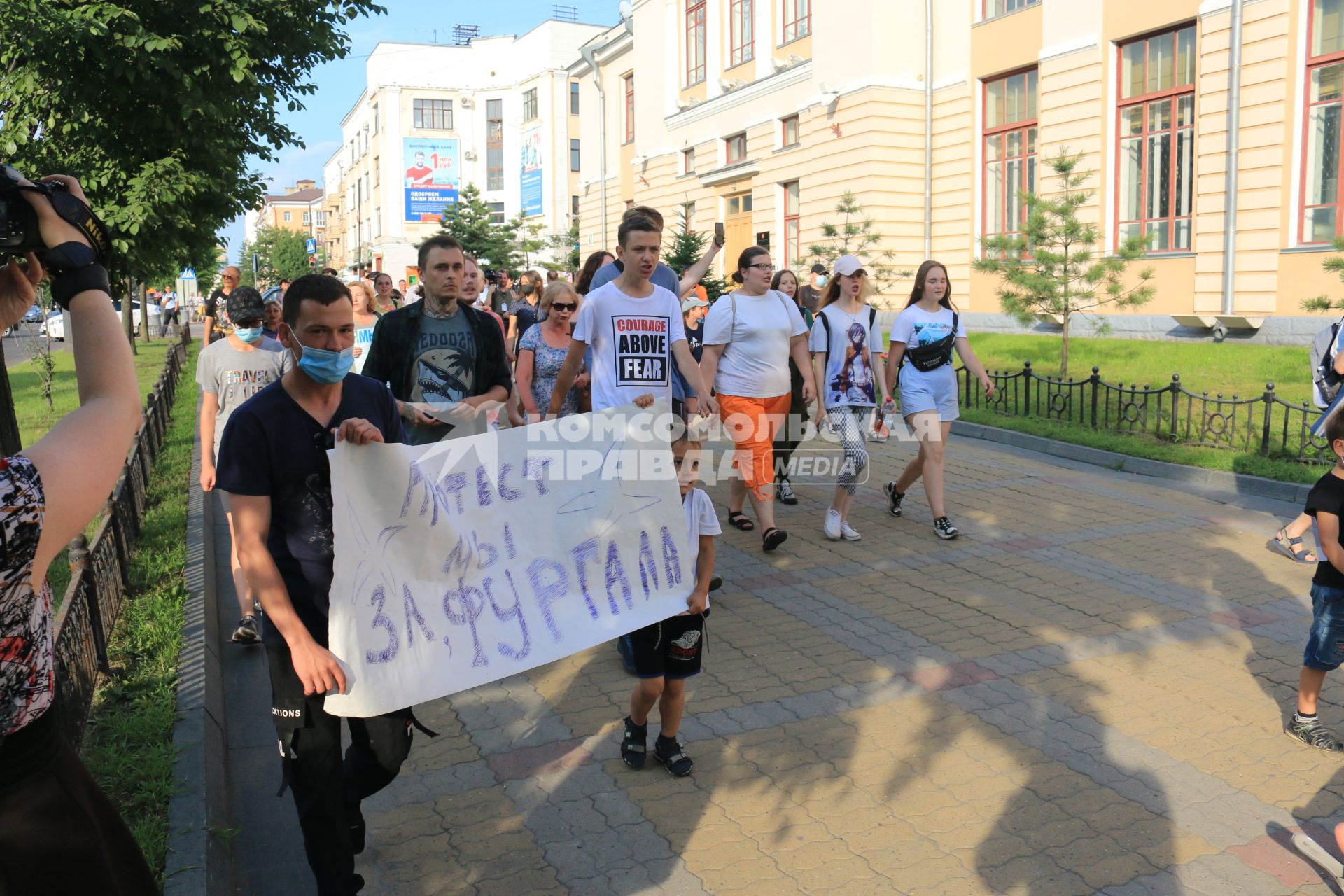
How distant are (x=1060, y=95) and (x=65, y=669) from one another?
22501 millimetres

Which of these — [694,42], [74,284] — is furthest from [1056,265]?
[694,42]

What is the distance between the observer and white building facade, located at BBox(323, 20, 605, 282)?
65.5 m

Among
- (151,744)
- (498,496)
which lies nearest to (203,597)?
(151,744)

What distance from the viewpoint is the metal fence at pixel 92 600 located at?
14.3ft

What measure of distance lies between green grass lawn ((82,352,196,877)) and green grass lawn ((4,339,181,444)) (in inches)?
62.3

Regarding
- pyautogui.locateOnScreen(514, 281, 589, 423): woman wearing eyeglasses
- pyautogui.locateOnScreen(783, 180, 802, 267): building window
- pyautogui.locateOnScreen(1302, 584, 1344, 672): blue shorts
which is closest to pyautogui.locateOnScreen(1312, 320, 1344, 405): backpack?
pyautogui.locateOnScreen(1302, 584, 1344, 672): blue shorts

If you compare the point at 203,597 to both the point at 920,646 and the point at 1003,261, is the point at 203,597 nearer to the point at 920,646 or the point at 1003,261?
the point at 920,646

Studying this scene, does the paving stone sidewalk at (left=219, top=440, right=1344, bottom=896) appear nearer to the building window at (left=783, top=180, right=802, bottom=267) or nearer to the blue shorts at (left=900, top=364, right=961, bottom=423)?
the blue shorts at (left=900, top=364, right=961, bottom=423)

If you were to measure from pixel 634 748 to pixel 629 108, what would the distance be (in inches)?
1630

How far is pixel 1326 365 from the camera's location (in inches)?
225

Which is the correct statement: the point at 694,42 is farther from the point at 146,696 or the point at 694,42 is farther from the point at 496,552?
the point at 496,552

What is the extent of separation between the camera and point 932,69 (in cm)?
2642

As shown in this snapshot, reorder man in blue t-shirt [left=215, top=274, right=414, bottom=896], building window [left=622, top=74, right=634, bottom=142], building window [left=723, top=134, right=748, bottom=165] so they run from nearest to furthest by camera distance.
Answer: man in blue t-shirt [left=215, top=274, right=414, bottom=896] → building window [left=723, top=134, right=748, bottom=165] → building window [left=622, top=74, right=634, bottom=142]

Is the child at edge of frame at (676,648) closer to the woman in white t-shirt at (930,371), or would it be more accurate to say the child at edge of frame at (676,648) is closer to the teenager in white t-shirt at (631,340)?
the teenager in white t-shirt at (631,340)
